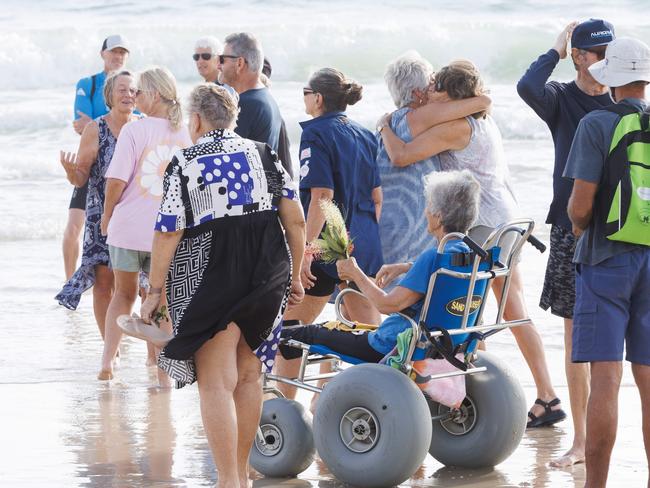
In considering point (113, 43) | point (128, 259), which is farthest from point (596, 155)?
point (113, 43)

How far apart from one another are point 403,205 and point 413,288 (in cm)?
139

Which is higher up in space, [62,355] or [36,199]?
[36,199]

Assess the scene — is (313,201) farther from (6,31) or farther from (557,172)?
(6,31)

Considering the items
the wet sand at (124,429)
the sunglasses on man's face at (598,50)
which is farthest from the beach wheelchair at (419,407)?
the sunglasses on man's face at (598,50)

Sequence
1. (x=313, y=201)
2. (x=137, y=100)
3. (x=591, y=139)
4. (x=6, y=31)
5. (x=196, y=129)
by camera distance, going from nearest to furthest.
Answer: (x=591, y=139)
(x=196, y=129)
(x=313, y=201)
(x=137, y=100)
(x=6, y=31)

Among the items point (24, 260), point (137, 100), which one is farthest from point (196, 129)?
point (24, 260)

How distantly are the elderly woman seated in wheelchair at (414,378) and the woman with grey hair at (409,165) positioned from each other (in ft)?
2.90

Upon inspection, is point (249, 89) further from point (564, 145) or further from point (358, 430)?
point (358, 430)

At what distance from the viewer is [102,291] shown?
7.50 m

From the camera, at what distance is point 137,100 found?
21.4 feet

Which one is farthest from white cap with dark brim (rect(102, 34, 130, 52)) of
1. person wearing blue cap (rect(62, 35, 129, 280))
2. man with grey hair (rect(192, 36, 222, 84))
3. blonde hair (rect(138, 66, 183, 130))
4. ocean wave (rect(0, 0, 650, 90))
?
ocean wave (rect(0, 0, 650, 90))

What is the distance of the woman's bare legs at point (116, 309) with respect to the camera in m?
6.91

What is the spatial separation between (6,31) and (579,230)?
25.5m

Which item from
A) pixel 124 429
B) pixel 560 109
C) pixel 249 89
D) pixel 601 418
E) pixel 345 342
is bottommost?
pixel 124 429
